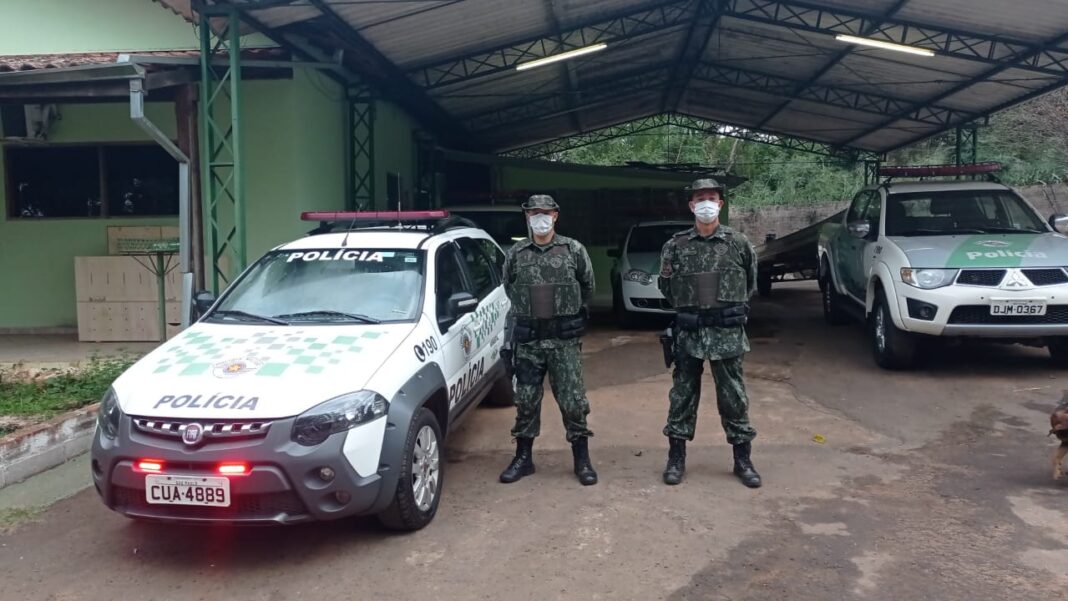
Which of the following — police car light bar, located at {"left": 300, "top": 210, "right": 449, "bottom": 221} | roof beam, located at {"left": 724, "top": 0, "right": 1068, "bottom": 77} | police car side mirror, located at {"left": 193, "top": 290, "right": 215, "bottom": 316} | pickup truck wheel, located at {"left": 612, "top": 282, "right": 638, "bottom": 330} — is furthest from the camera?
pickup truck wheel, located at {"left": 612, "top": 282, "right": 638, "bottom": 330}

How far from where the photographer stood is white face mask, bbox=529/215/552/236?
513 centimetres

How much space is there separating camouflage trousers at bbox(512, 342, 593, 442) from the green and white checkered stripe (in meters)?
1.04

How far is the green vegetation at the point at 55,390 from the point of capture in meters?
6.36

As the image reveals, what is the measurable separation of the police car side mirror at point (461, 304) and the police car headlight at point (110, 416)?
73.4 inches

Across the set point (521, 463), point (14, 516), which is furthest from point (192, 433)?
point (521, 463)

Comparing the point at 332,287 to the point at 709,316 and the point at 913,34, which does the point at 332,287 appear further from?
the point at 913,34

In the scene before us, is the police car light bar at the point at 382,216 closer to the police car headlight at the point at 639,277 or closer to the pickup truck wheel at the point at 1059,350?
the police car headlight at the point at 639,277

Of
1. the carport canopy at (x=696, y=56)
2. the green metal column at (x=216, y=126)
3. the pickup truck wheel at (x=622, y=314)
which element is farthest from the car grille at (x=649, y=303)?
the green metal column at (x=216, y=126)

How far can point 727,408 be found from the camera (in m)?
5.07

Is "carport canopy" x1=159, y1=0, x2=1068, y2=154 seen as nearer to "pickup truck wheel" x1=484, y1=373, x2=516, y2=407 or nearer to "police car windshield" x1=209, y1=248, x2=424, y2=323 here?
"police car windshield" x1=209, y1=248, x2=424, y2=323

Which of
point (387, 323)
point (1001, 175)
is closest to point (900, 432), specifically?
point (387, 323)

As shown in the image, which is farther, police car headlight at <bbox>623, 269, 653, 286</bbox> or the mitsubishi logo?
police car headlight at <bbox>623, 269, 653, 286</bbox>

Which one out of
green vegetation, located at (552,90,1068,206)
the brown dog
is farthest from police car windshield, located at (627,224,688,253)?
green vegetation, located at (552,90,1068,206)

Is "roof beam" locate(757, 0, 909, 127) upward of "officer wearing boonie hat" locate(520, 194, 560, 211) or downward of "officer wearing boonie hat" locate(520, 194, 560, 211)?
upward
